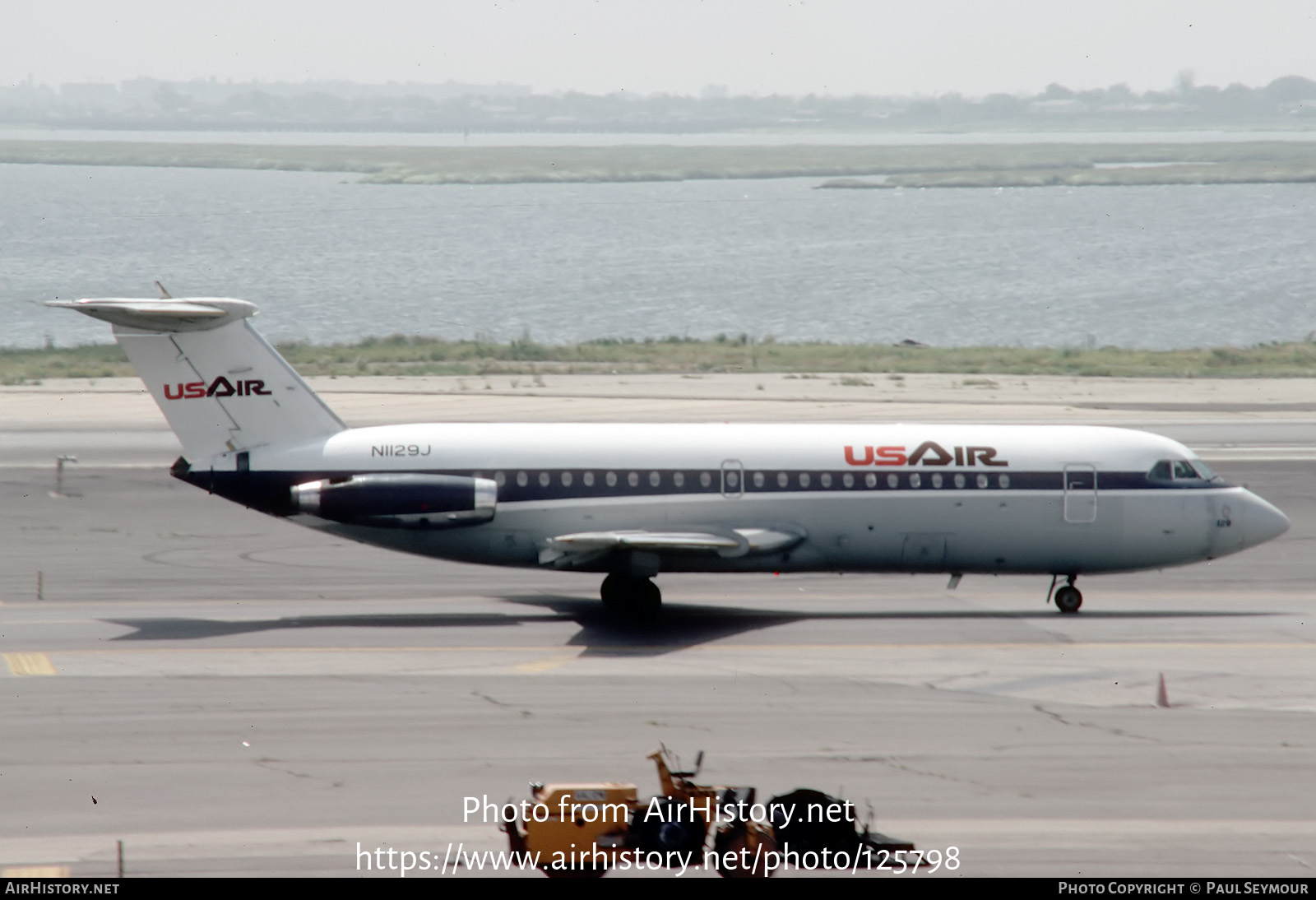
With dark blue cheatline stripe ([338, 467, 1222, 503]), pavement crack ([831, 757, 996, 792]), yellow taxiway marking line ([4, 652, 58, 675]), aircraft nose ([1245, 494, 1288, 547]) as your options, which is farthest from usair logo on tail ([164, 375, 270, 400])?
aircraft nose ([1245, 494, 1288, 547])

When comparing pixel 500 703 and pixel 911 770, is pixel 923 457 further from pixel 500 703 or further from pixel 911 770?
pixel 911 770

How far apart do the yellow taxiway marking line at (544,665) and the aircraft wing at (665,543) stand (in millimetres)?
2561

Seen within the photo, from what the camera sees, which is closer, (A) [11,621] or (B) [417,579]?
(A) [11,621]

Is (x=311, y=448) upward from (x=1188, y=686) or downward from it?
upward

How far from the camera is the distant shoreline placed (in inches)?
2749

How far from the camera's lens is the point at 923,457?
1141 inches

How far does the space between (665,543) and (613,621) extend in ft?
6.50

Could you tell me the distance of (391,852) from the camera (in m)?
15.8

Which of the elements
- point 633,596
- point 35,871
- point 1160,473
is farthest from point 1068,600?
point 35,871

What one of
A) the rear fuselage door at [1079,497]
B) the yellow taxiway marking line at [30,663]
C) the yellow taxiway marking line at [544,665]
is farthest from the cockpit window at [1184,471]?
the yellow taxiway marking line at [30,663]

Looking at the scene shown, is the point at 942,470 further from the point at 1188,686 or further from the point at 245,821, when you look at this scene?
the point at 245,821

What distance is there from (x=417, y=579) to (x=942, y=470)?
1144 centimetres
